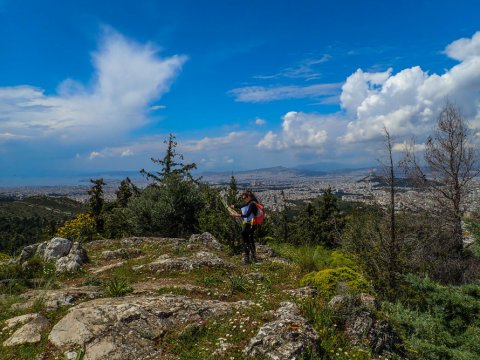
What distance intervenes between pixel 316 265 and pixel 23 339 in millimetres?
7524

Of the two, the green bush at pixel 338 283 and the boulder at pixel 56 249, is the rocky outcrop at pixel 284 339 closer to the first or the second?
the green bush at pixel 338 283

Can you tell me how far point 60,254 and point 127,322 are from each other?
818cm

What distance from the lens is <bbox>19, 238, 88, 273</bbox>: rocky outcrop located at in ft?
41.3

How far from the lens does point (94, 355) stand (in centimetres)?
613

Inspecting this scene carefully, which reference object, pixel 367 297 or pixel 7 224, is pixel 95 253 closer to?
pixel 367 297

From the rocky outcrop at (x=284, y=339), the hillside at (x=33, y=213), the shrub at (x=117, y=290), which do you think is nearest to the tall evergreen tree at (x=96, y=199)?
the shrub at (x=117, y=290)

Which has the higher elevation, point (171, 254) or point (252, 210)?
point (252, 210)

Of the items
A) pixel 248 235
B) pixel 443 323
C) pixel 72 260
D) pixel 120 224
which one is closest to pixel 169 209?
pixel 120 224

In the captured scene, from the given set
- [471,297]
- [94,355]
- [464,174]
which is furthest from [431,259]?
[94,355]

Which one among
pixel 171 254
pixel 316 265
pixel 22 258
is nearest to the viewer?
pixel 316 265

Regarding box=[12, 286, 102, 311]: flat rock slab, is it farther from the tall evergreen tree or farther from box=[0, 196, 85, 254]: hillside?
box=[0, 196, 85, 254]: hillside

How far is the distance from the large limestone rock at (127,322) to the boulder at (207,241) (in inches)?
300

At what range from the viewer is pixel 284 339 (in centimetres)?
626

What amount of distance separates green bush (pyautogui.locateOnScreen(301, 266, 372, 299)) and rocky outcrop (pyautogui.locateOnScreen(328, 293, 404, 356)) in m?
0.62
